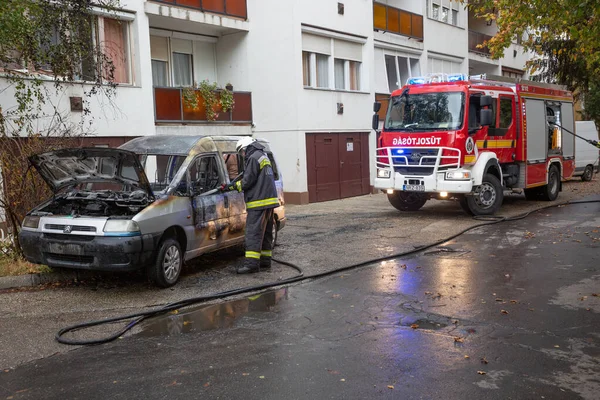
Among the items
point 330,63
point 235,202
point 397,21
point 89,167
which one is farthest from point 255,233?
point 397,21

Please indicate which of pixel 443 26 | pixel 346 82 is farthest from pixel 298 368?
pixel 443 26

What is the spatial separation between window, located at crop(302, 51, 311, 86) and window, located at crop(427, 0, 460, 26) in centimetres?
842

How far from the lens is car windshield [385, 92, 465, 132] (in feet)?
42.5

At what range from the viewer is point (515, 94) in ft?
47.4

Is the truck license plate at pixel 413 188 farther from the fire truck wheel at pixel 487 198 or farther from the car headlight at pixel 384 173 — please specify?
the fire truck wheel at pixel 487 198

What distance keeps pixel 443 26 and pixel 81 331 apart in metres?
22.9

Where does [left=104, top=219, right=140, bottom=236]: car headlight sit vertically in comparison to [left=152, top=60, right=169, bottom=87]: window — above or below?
below

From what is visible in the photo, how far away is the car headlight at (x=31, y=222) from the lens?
7.10 m

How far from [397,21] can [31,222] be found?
1790cm

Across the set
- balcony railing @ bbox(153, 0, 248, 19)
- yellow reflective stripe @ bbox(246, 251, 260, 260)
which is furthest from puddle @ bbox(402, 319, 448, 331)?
balcony railing @ bbox(153, 0, 248, 19)

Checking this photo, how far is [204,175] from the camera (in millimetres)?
8156

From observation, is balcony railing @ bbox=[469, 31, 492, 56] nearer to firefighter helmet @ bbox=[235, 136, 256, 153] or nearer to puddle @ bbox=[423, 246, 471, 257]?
puddle @ bbox=[423, 246, 471, 257]

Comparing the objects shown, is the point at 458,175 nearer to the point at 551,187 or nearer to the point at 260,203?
the point at 551,187

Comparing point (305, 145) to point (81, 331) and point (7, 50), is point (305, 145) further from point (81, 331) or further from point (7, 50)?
point (81, 331)
